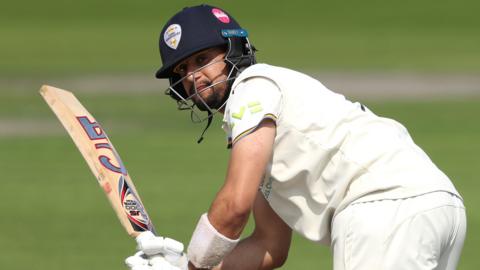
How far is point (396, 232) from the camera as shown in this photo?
12.8ft

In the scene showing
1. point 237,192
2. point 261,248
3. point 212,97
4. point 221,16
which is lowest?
point 261,248

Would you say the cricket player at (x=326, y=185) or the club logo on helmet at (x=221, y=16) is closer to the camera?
the cricket player at (x=326, y=185)

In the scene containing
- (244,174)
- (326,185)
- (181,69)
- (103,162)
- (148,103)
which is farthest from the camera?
(148,103)

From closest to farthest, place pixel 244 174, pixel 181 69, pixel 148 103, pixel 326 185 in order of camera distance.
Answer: pixel 244 174, pixel 326 185, pixel 181 69, pixel 148 103

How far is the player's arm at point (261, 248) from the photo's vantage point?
15.3 feet

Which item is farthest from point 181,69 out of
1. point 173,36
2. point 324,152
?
point 324,152

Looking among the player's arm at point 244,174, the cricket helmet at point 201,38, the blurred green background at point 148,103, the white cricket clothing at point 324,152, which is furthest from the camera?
the blurred green background at point 148,103

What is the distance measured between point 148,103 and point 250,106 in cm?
1063

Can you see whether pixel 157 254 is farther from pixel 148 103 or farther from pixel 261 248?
pixel 148 103

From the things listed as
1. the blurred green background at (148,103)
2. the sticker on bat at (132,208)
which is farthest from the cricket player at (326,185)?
the blurred green background at (148,103)

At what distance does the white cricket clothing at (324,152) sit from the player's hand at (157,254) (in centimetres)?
40

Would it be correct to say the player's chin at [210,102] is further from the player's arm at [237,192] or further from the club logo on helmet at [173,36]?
the player's arm at [237,192]

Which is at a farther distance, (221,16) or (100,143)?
(100,143)

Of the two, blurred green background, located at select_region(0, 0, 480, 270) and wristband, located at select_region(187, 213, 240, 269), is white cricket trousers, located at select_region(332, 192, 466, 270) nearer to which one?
wristband, located at select_region(187, 213, 240, 269)
